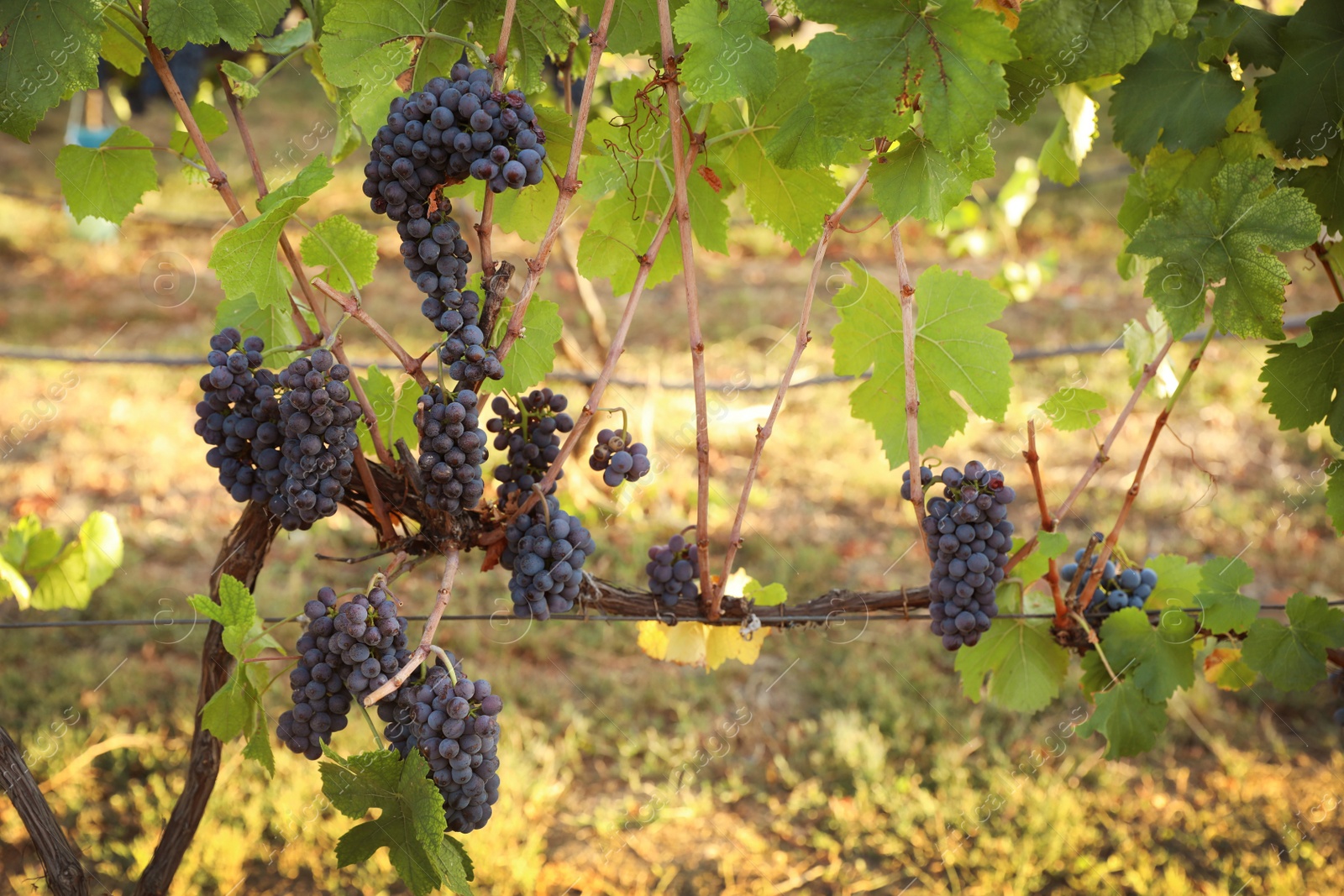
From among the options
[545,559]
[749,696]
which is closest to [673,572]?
[545,559]

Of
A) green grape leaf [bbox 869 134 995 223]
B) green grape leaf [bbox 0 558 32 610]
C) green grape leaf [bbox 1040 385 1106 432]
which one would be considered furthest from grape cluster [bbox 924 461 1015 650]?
green grape leaf [bbox 0 558 32 610]

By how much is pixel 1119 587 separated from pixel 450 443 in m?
1.04

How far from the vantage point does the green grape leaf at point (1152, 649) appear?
1.34 meters

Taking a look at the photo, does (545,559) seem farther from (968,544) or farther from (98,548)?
(98,548)

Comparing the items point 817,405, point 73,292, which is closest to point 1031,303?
point 817,405

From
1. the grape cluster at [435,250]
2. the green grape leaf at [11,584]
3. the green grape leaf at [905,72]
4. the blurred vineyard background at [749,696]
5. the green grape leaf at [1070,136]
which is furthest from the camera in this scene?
the blurred vineyard background at [749,696]

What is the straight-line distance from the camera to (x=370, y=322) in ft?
3.47

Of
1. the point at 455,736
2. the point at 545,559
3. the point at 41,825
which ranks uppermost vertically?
the point at 545,559

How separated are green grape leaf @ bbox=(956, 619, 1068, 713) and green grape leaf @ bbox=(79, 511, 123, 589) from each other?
4.68ft

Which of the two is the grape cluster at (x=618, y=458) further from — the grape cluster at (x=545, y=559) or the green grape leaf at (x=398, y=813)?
the green grape leaf at (x=398, y=813)

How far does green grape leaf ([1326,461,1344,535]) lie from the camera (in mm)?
1232

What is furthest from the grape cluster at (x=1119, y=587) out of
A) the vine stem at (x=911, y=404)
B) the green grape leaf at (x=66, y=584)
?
the green grape leaf at (x=66, y=584)

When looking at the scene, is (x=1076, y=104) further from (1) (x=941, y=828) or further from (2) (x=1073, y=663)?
(2) (x=1073, y=663)

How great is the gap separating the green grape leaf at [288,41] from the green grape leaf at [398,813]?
0.91m
